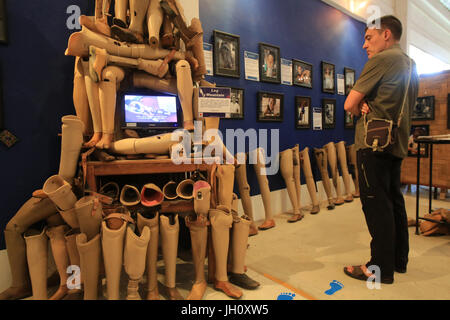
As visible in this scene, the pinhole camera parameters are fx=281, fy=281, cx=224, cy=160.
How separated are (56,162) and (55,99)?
0.46 m

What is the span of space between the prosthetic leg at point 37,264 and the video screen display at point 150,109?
0.98 meters

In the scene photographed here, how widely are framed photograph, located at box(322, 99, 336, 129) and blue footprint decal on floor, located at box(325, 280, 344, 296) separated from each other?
2849 millimetres

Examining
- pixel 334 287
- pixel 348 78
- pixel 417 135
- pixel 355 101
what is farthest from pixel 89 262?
pixel 417 135

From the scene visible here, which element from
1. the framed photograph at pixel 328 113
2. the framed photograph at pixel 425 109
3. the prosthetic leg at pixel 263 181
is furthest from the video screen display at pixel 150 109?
the framed photograph at pixel 425 109

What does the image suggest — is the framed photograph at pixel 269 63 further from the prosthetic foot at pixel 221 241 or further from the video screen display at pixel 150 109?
the prosthetic foot at pixel 221 241

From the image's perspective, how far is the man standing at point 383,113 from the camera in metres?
1.71

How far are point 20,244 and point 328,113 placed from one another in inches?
159

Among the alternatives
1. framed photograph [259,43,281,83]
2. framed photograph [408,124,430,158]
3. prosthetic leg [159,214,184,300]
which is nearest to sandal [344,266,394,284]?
prosthetic leg [159,214,184,300]

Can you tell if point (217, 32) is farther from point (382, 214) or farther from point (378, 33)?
point (382, 214)

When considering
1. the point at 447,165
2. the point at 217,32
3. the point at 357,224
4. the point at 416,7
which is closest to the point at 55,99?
the point at 217,32

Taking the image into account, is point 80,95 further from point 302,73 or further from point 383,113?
point 302,73

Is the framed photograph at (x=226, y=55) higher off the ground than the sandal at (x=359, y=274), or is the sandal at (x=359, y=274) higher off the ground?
the framed photograph at (x=226, y=55)

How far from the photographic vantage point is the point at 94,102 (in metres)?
1.89

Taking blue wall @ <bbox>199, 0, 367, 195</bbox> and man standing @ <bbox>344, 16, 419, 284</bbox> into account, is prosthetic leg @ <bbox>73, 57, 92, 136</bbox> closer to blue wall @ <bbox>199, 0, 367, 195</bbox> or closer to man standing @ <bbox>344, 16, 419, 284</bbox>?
blue wall @ <bbox>199, 0, 367, 195</bbox>
